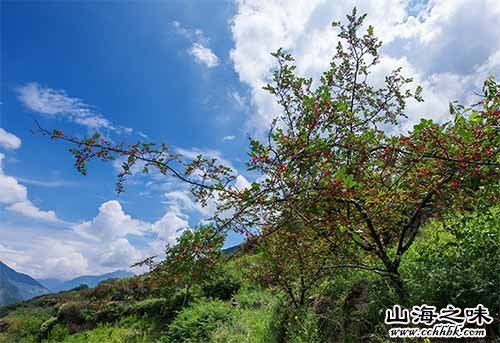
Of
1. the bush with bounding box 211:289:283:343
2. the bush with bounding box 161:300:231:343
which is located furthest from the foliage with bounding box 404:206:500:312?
the bush with bounding box 161:300:231:343

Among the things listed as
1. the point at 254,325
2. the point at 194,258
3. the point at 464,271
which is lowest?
the point at 254,325

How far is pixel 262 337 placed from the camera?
4875 millimetres

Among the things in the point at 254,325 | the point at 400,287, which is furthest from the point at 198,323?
the point at 400,287

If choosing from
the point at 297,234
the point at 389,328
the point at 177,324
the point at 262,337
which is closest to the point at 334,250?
the point at 297,234

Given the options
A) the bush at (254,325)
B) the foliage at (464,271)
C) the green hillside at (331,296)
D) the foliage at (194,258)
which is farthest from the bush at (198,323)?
the foliage at (194,258)

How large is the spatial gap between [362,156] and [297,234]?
177 cm

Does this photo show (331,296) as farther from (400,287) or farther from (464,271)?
(464,271)

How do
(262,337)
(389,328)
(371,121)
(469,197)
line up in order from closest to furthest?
(469,197)
(389,328)
(371,121)
(262,337)

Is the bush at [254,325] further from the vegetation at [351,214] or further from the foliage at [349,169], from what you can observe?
the foliage at [349,169]

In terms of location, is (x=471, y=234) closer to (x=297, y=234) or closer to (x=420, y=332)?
(x=420, y=332)

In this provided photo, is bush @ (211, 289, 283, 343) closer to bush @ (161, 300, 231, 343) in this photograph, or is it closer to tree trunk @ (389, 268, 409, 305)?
bush @ (161, 300, 231, 343)

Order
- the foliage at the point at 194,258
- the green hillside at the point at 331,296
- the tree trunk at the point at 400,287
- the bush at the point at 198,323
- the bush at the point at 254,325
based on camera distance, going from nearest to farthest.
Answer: the foliage at the point at 194,258
the green hillside at the point at 331,296
the tree trunk at the point at 400,287
the bush at the point at 254,325
the bush at the point at 198,323

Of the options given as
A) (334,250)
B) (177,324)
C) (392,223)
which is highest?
(392,223)

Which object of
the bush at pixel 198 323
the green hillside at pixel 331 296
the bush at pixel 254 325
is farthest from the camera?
the bush at pixel 198 323
